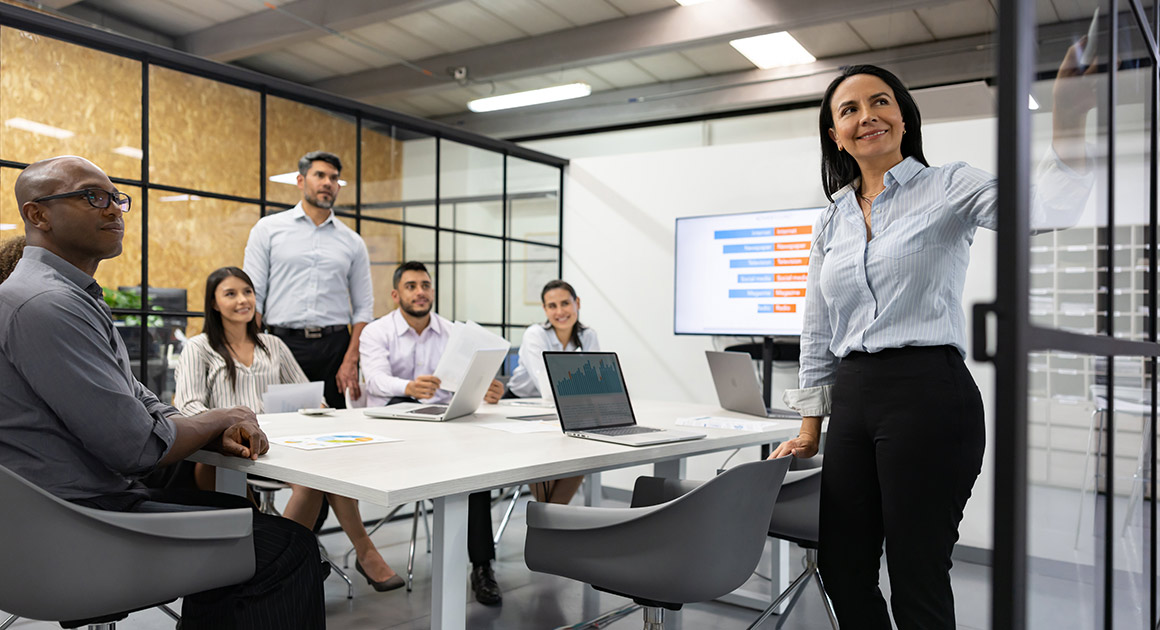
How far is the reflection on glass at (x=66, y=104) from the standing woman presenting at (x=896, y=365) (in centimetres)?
344

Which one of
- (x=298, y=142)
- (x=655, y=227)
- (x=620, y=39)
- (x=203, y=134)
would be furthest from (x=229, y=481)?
(x=620, y=39)

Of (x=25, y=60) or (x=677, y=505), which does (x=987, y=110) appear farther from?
(x=25, y=60)

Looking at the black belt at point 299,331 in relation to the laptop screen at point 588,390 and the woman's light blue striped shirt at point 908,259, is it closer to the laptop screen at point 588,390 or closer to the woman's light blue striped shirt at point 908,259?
the laptop screen at point 588,390

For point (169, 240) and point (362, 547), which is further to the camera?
point (169, 240)

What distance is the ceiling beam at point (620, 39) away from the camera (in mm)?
5426

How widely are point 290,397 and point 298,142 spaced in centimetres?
225

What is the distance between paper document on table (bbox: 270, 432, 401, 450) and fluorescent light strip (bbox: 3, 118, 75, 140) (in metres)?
2.43

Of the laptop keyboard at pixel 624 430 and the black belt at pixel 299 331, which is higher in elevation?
the black belt at pixel 299 331

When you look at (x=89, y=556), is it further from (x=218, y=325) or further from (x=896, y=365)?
(x=218, y=325)

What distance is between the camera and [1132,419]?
185 centimetres

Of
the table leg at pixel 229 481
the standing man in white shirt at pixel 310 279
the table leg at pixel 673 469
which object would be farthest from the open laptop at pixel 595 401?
the standing man in white shirt at pixel 310 279

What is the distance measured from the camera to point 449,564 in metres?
1.75

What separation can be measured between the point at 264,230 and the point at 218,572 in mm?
2862

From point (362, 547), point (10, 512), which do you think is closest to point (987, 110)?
point (362, 547)
